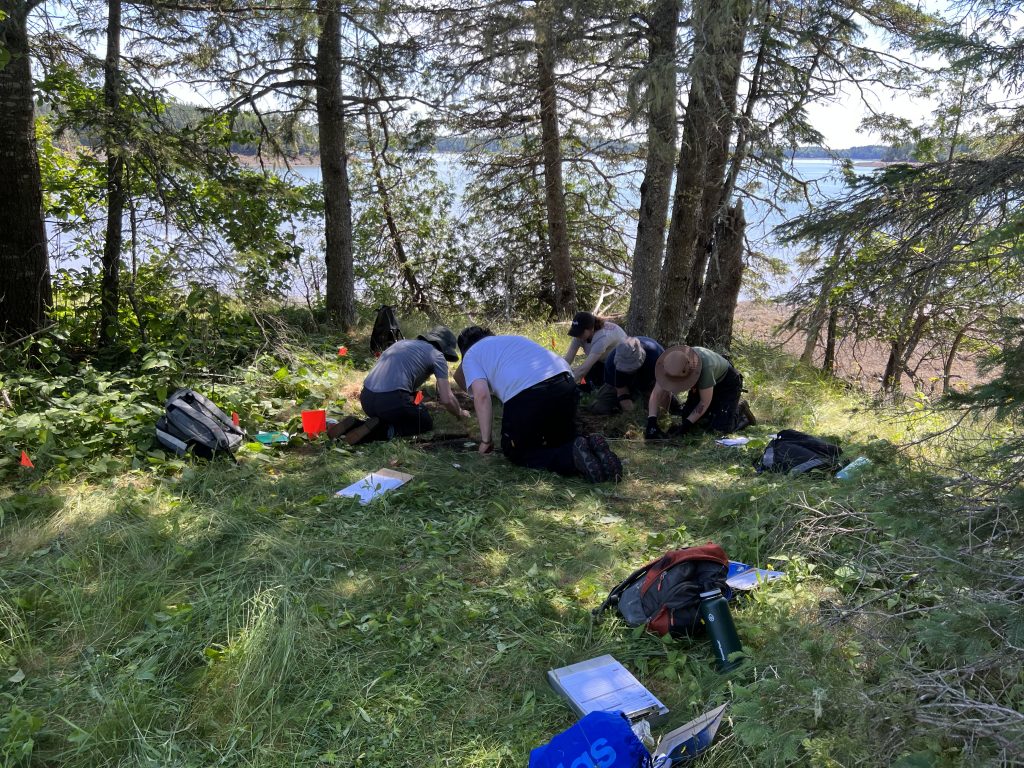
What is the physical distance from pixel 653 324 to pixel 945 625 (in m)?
6.37

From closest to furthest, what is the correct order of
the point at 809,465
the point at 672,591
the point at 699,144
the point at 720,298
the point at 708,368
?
the point at 672,591 < the point at 809,465 < the point at 708,368 < the point at 699,144 < the point at 720,298

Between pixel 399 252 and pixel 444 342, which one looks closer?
pixel 444 342

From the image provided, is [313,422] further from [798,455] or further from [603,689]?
[798,455]

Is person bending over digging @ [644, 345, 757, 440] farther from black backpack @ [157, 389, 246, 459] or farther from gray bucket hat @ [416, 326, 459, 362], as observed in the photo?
black backpack @ [157, 389, 246, 459]

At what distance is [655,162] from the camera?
714 cm

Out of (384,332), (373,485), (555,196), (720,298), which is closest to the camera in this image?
(373,485)

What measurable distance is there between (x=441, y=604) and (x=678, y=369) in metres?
3.18

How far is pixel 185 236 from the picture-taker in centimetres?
600

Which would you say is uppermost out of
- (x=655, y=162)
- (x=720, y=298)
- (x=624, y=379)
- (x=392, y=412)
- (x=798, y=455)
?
(x=655, y=162)

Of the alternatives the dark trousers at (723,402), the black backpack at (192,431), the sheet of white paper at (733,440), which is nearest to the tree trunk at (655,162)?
the dark trousers at (723,402)

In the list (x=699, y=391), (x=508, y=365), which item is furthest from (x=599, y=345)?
(x=508, y=365)

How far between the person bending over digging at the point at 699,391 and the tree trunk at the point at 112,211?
17.0ft

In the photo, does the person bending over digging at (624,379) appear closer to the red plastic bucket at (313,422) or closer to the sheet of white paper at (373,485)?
the sheet of white paper at (373,485)

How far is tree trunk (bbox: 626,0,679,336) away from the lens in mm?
5379
